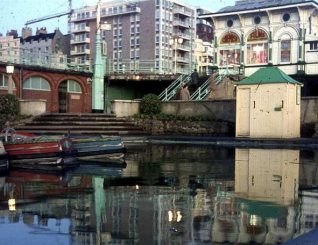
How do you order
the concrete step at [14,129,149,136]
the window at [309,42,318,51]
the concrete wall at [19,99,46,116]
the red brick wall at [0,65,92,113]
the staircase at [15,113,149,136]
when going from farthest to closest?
the window at [309,42,318,51], the red brick wall at [0,65,92,113], the concrete wall at [19,99,46,116], the staircase at [15,113,149,136], the concrete step at [14,129,149,136]

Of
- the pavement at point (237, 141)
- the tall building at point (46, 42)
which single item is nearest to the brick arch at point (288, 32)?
the pavement at point (237, 141)

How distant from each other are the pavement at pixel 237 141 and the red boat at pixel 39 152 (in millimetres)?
11822

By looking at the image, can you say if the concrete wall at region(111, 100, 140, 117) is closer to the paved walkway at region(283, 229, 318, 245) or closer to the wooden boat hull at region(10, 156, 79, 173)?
the wooden boat hull at region(10, 156, 79, 173)

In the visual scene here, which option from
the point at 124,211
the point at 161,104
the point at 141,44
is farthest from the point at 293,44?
the point at 141,44

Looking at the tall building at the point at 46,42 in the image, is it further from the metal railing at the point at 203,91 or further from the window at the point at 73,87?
the metal railing at the point at 203,91

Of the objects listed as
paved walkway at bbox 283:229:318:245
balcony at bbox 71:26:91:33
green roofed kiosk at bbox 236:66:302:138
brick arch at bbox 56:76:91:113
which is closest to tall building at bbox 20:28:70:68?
balcony at bbox 71:26:91:33

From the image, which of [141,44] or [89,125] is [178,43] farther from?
[89,125]

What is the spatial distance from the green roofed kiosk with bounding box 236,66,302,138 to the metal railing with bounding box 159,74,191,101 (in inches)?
496

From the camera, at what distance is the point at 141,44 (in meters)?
126

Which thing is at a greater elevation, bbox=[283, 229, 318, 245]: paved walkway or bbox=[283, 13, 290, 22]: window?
bbox=[283, 13, 290, 22]: window

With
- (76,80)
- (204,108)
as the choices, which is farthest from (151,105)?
(76,80)

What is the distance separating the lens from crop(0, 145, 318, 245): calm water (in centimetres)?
748

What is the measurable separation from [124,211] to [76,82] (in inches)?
1610

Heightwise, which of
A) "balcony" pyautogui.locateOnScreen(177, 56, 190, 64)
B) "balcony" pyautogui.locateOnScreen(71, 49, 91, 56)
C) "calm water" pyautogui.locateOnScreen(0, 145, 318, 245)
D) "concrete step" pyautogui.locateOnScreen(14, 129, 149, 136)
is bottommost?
"calm water" pyautogui.locateOnScreen(0, 145, 318, 245)
